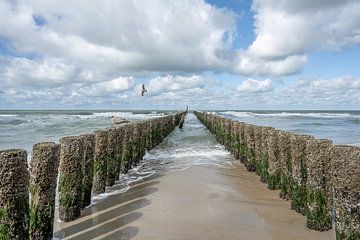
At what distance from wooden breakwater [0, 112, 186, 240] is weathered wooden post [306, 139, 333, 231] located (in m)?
3.88

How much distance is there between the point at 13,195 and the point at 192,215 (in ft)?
9.66

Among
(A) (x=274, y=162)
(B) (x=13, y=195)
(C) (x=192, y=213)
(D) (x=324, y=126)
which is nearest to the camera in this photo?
(B) (x=13, y=195)

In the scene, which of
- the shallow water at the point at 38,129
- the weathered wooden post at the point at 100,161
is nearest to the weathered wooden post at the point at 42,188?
the weathered wooden post at the point at 100,161

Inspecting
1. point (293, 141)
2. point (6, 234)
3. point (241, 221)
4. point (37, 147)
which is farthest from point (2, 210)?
point (293, 141)

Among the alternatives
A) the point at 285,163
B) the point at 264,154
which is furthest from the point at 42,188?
the point at 264,154

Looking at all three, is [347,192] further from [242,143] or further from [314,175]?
[242,143]

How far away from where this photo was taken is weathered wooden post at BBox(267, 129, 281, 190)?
7.43m

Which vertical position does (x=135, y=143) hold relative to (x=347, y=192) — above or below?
below

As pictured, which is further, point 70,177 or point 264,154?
point 264,154

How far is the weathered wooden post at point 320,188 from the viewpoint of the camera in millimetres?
5055

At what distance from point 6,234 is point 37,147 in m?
1.29

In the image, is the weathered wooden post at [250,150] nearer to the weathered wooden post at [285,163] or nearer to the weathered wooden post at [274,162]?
the weathered wooden post at [274,162]

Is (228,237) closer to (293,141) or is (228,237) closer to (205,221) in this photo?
(205,221)

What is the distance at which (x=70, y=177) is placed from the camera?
5.92 m
